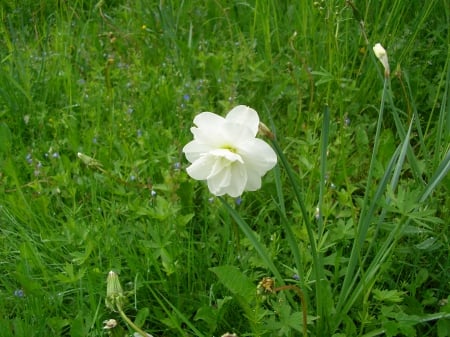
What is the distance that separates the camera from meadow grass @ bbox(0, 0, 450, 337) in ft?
4.48

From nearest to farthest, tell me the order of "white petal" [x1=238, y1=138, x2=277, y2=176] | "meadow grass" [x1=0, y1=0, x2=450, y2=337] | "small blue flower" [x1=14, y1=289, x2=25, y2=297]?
"white petal" [x1=238, y1=138, x2=277, y2=176]
"meadow grass" [x1=0, y1=0, x2=450, y2=337]
"small blue flower" [x1=14, y1=289, x2=25, y2=297]

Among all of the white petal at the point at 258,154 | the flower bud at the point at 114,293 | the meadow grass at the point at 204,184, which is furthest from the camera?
the meadow grass at the point at 204,184

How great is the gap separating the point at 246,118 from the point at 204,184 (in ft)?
2.51

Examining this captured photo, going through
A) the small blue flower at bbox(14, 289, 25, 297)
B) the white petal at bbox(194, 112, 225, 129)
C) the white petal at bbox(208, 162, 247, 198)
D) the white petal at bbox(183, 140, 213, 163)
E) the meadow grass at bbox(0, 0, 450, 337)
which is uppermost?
the white petal at bbox(194, 112, 225, 129)

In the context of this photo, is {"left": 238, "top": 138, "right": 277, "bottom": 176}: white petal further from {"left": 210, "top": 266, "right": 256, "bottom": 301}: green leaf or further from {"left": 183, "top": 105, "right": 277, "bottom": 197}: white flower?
{"left": 210, "top": 266, "right": 256, "bottom": 301}: green leaf

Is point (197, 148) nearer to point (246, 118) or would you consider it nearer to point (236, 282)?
point (246, 118)

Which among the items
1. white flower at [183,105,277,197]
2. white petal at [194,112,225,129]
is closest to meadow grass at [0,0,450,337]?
white flower at [183,105,277,197]

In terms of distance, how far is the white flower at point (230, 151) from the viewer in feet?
3.64

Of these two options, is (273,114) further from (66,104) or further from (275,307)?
(275,307)

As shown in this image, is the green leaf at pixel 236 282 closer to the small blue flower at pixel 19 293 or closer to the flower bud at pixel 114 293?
the flower bud at pixel 114 293

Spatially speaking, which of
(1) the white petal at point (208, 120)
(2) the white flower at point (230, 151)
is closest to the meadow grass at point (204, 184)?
(2) the white flower at point (230, 151)

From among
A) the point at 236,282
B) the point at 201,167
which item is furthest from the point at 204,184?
the point at 201,167

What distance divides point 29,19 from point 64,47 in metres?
0.47

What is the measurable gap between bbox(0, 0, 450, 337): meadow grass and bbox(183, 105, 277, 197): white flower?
0.11 meters
